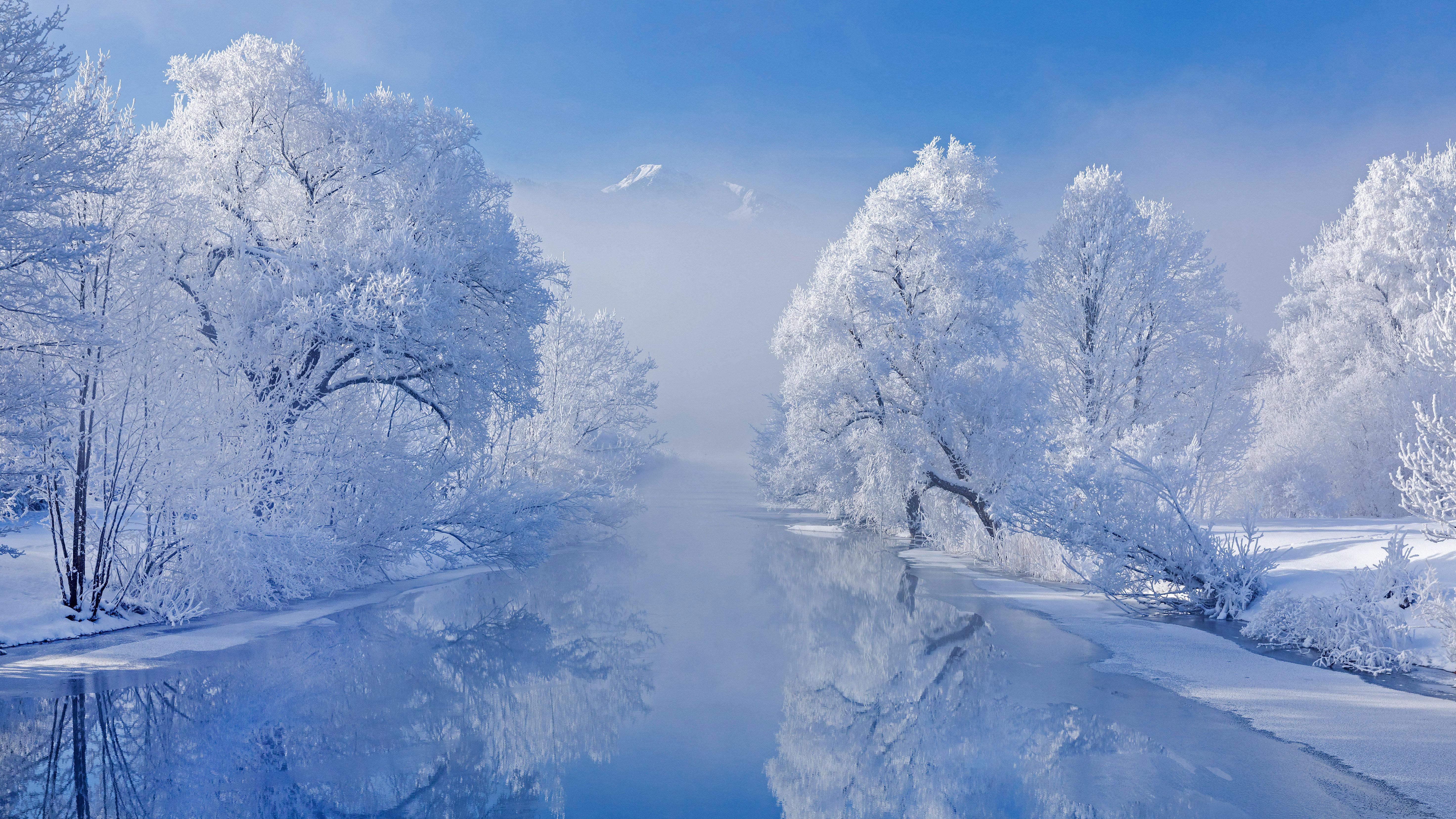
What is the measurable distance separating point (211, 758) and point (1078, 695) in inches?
267

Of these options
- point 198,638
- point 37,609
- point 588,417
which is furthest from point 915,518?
point 37,609

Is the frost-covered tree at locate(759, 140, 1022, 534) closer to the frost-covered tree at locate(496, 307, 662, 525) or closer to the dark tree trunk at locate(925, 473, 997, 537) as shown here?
the dark tree trunk at locate(925, 473, 997, 537)


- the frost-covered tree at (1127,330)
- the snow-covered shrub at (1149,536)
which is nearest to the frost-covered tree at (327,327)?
the snow-covered shrub at (1149,536)

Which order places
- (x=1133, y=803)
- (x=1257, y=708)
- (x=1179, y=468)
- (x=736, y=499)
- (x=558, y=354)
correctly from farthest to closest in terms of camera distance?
A: (x=736, y=499), (x=558, y=354), (x=1179, y=468), (x=1257, y=708), (x=1133, y=803)

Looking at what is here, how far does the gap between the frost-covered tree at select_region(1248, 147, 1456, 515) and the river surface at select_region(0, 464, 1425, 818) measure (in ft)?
50.7

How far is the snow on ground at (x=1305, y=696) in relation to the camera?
5551mm

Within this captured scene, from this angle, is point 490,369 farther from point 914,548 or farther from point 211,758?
point 914,548

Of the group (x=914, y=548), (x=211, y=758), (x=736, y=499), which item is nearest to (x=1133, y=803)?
(x=211, y=758)

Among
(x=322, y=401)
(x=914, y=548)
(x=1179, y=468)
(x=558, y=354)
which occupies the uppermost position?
(x=558, y=354)

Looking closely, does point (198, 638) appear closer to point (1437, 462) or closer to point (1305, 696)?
point (1305, 696)

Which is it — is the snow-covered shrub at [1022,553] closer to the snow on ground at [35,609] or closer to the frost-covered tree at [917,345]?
the frost-covered tree at [917,345]

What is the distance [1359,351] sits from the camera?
2627cm

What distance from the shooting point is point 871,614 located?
12102 mm

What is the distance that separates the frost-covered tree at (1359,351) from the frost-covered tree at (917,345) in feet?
29.1
